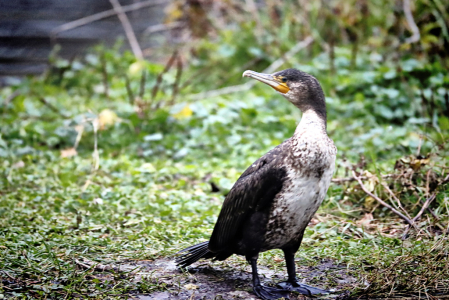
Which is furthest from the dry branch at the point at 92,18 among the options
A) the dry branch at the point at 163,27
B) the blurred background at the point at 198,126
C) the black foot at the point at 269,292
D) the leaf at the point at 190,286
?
the black foot at the point at 269,292

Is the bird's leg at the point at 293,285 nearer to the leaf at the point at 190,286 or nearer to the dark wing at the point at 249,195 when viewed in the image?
the dark wing at the point at 249,195

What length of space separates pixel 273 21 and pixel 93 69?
11.2ft

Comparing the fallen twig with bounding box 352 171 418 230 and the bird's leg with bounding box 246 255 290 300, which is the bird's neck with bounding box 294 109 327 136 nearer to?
the bird's leg with bounding box 246 255 290 300

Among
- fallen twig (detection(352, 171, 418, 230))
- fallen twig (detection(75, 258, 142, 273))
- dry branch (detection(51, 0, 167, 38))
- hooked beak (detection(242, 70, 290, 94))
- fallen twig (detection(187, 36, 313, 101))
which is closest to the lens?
fallen twig (detection(75, 258, 142, 273))

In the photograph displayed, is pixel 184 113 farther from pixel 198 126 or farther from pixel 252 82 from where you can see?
pixel 252 82

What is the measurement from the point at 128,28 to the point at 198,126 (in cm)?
364

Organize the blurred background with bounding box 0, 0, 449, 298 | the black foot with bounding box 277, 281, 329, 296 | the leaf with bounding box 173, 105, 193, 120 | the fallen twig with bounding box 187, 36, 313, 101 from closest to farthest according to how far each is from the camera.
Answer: the black foot with bounding box 277, 281, 329, 296 → the blurred background with bounding box 0, 0, 449, 298 → the leaf with bounding box 173, 105, 193, 120 → the fallen twig with bounding box 187, 36, 313, 101

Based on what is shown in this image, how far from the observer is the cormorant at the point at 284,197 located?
2.79 metres

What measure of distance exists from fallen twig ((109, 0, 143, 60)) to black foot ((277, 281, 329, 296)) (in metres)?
6.92

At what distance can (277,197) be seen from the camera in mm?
2838

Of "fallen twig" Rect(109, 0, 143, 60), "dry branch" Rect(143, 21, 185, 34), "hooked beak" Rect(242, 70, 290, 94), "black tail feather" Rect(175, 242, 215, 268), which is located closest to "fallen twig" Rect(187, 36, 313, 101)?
"fallen twig" Rect(109, 0, 143, 60)

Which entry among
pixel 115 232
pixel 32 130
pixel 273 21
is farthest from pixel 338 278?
pixel 273 21

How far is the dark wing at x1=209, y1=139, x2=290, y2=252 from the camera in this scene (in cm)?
286

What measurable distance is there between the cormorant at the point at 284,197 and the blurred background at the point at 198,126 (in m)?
0.45
